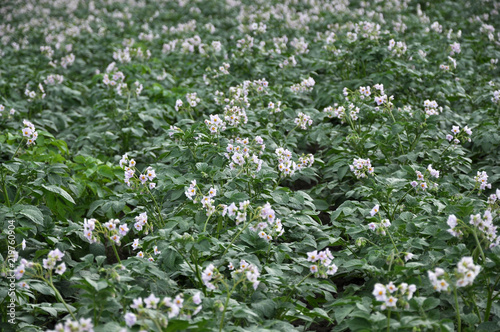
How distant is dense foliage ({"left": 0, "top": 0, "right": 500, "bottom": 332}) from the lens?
96.7 inches

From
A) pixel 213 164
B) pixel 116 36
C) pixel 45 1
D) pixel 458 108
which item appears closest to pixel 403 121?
pixel 458 108

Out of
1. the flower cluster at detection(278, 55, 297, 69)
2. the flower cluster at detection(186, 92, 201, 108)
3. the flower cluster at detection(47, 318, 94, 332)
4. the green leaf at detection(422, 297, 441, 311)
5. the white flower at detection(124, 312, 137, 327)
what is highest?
the flower cluster at detection(47, 318, 94, 332)

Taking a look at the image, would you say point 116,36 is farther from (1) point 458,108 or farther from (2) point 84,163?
(1) point 458,108

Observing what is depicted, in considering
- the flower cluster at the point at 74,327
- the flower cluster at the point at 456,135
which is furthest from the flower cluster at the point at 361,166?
the flower cluster at the point at 74,327

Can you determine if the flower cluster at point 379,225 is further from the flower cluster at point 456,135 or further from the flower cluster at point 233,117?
the flower cluster at point 233,117

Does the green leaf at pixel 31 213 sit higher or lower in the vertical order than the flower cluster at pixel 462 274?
lower

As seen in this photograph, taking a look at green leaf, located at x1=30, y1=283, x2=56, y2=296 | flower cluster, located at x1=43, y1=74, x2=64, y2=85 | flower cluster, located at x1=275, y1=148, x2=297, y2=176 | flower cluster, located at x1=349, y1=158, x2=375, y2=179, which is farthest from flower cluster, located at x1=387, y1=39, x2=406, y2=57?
green leaf, located at x1=30, y1=283, x2=56, y2=296

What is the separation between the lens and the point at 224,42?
789cm

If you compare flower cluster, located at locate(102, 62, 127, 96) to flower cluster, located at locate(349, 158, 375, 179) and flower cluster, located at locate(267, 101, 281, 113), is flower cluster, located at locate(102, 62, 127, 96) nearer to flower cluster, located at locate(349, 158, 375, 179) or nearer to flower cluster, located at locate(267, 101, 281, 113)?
flower cluster, located at locate(267, 101, 281, 113)

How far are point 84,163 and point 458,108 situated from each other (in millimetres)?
3792

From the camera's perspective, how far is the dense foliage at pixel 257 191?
8.06 ft

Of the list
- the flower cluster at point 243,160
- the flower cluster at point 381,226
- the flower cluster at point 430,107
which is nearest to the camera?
the flower cluster at point 381,226

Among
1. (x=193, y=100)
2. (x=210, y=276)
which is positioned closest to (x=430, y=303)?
(x=210, y=276)

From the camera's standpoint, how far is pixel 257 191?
3361 mm
